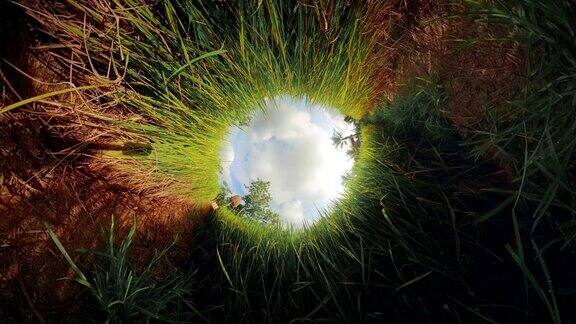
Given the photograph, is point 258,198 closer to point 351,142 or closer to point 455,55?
point 351,142

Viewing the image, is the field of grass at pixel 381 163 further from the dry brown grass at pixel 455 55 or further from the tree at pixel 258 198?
the tree at pixel 258 198

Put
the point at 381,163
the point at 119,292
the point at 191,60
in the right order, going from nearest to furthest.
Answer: the point at 119,292, the point at 191,60, the point at 381,163

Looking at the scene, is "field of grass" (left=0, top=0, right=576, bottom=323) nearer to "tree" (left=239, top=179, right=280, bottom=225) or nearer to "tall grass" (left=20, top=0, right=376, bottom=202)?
"tall grass" (left=20, top=0, right=376, bottom=202)

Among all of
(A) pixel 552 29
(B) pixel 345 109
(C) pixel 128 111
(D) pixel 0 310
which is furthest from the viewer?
(B) pixel 345 109

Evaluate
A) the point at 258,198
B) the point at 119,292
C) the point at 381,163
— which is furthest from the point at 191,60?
the point at 258,198

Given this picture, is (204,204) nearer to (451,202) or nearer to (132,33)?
(132,33)

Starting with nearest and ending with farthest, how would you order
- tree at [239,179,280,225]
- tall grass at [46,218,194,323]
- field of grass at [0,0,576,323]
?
field of grass at [0,0,576,323] → tall grass at [46,218,194,323] → tree at [239,179,280,225]

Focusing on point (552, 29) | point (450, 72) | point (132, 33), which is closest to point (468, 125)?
point (450, 72)

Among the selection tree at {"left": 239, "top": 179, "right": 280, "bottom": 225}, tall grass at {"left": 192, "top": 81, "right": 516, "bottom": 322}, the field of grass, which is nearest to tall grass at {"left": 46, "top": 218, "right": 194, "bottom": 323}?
the field of grass
